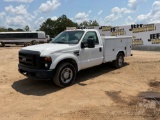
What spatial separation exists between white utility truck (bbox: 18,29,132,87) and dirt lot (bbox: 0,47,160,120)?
52 cm

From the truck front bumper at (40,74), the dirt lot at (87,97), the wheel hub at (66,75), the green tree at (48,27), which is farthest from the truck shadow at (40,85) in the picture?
the green tree at (48,27)

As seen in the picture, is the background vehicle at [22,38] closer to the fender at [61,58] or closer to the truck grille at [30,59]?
the truck grille at [30,59]

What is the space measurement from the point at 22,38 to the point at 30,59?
94.7ft

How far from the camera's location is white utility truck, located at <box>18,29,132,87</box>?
23.2 ft

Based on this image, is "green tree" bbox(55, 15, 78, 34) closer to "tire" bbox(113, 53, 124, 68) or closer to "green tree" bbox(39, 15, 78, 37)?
"green tree" bbox(39, 15, 78, 37)

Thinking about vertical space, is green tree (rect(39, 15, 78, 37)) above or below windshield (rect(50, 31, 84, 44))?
above

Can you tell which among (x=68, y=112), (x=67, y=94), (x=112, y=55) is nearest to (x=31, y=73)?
(x=67, y=94)

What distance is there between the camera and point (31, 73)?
23.7ft

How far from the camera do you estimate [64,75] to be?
7578mm

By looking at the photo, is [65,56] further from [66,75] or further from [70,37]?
[70,37]

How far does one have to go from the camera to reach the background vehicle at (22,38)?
34.5 metres

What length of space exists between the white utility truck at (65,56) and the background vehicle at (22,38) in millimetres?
27120

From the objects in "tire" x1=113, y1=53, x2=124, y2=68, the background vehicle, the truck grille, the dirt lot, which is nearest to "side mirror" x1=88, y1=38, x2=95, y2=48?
the dirt lot

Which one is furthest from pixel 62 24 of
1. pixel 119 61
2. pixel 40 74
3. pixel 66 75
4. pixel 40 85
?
pixel 40 74
